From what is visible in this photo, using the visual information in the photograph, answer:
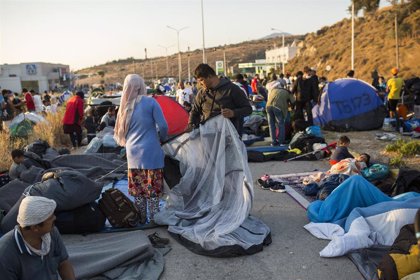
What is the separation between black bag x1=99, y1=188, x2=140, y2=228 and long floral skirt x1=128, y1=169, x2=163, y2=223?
0.49ft

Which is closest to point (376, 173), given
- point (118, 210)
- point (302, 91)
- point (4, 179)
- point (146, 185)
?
point (146, 185)

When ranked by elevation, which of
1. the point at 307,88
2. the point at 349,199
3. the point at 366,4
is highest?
the point at 366,4

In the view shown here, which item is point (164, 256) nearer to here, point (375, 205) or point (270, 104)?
point (375, 205)

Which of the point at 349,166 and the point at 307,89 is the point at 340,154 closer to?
the point at 349,166

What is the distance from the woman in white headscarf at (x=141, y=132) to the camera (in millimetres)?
5262

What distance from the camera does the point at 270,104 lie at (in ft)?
35.8

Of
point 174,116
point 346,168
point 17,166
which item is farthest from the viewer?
point 174,116

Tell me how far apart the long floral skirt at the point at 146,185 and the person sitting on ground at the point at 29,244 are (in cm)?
234

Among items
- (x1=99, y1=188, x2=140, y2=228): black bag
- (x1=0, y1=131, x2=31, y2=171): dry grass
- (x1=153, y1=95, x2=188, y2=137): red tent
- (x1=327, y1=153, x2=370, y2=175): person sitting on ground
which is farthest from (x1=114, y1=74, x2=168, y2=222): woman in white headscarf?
(x1=153, y1=95, x2=188, y2=137): red tent

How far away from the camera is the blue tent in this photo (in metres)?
13.0

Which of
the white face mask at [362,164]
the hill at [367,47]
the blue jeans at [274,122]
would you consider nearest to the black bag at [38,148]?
the blue jeans at [274,122]

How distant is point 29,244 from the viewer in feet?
9.82

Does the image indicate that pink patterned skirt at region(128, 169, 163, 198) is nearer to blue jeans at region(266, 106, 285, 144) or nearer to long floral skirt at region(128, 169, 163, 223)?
long floral skirt at region(128, 169, 163, 223)

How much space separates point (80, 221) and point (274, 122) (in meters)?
6.75
